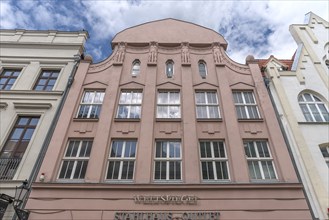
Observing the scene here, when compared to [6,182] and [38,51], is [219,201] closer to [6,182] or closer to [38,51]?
[6,182]

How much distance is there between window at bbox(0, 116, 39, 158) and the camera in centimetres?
1191

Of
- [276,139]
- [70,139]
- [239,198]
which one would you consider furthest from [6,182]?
[276,139]

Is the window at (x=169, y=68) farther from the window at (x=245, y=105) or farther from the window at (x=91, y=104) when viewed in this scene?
the window at (x=91, y=104)

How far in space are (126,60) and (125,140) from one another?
6300 mm

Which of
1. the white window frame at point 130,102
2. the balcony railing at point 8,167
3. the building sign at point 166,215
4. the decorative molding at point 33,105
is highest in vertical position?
the white window frame at point 130,102

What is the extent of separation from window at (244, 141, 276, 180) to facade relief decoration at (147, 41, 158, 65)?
7763 mm

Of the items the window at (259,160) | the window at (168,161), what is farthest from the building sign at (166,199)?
the window at (259,160)

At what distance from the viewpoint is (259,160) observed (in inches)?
452

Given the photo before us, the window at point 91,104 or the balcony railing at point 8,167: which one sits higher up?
the window at point 91,104

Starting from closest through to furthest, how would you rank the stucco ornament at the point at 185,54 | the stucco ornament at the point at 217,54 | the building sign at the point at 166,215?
the building sign at the point at 166,215, the stucco ornament at the point at 185,54, the stucco ornament at the point at 217,54

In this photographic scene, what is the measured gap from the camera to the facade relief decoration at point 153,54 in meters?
15.6

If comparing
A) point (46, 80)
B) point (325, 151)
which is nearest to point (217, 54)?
point (325, 151)

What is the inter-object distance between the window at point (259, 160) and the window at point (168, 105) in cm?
415

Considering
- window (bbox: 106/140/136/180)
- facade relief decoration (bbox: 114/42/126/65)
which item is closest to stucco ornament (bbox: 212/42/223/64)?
facade relief decoration (bbox: 114/42/126/65)
